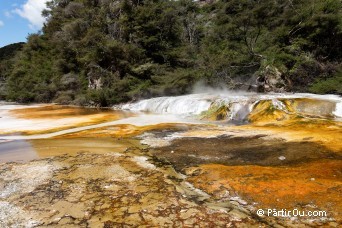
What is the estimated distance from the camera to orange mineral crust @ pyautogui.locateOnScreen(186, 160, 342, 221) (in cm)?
453

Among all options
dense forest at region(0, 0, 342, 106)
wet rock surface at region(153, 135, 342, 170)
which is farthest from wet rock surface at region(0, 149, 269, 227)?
dense forest at region(0, 0, 342, 106)

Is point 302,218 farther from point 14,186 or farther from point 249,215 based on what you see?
point 14,186

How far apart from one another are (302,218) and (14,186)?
516cm

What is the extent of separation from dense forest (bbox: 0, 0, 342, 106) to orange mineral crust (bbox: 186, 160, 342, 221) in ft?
38.1

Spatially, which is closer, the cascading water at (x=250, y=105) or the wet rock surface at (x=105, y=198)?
the wet rock surface at (x=105, y=198)

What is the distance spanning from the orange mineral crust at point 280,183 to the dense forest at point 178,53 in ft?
38.1

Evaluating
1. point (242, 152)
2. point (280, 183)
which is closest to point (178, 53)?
point (242, 152)

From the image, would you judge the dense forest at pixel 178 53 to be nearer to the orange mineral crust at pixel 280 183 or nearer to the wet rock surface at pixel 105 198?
the orange mineral crust at pixel 280 183

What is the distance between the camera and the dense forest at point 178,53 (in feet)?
64.8

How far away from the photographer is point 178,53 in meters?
27.9

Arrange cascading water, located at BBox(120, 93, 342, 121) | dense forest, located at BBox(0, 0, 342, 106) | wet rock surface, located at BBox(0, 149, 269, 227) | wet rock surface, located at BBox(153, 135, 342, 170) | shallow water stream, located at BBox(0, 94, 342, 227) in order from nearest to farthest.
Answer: wet rock surface, located at BBox(0, 149, 269, 227) < shallow water stream, located at BBox(0, 94, 342, 227) < wet rock surface, located at BBox(153, 135, 342, 170) < cascading water, located at BBox(120, 93, 342, 121) < dense forest, located at BBox(0, 0, 342, 106)

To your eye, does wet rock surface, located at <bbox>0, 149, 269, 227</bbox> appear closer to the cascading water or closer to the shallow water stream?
the shallow water stream

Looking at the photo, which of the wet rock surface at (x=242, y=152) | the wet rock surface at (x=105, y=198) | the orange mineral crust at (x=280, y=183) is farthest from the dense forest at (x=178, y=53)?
the wet rock surface at (x=105, y=198)

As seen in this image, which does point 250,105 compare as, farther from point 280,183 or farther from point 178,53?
point 178,53
